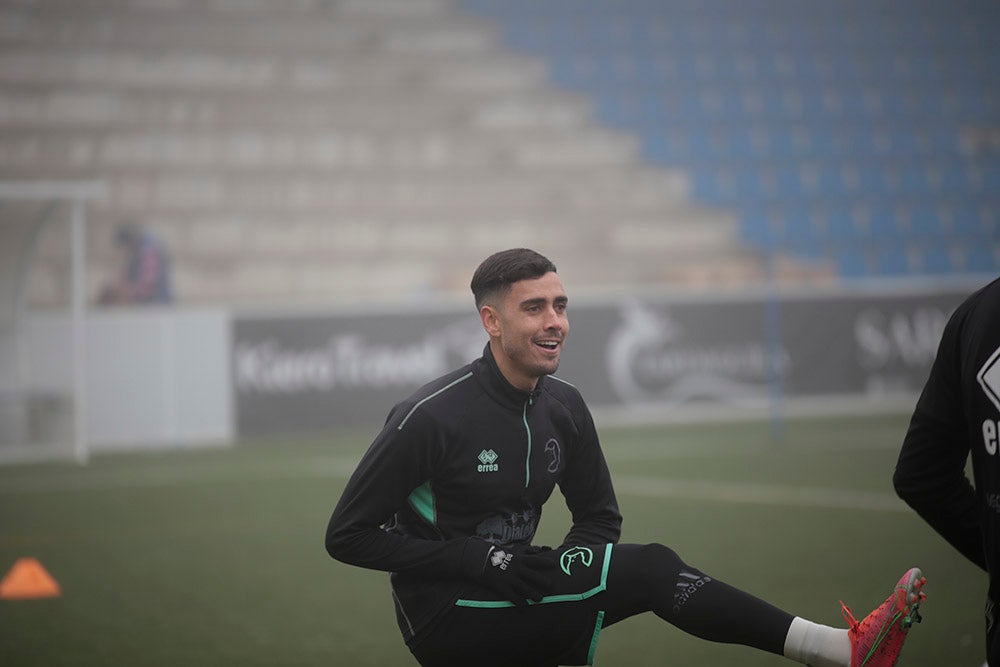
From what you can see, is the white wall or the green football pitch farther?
the white wall

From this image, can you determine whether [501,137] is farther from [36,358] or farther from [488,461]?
[488,461]

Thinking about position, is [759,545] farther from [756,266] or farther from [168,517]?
[756,266]

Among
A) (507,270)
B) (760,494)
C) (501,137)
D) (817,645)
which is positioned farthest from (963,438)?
(501,137)

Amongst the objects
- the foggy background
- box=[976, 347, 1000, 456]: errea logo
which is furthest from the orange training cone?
the foggy background

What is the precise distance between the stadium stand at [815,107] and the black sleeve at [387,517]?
69.3 ft

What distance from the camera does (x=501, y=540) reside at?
3857mm

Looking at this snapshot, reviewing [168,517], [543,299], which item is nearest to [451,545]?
[543,299]

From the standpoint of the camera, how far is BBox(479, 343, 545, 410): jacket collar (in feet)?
12.6

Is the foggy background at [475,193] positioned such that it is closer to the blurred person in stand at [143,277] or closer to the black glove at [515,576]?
the blurred person in stand at [143,277]

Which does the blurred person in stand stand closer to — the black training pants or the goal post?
the goal post

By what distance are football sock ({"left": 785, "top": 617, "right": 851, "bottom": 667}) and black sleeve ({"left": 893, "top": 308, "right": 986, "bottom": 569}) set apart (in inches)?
15.2

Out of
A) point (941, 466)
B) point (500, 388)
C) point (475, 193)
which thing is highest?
point (475, 193)

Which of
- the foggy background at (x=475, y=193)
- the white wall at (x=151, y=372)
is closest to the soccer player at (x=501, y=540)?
the foggy background at (x=475, y=193)

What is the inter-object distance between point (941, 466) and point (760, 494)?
7.14 metres
